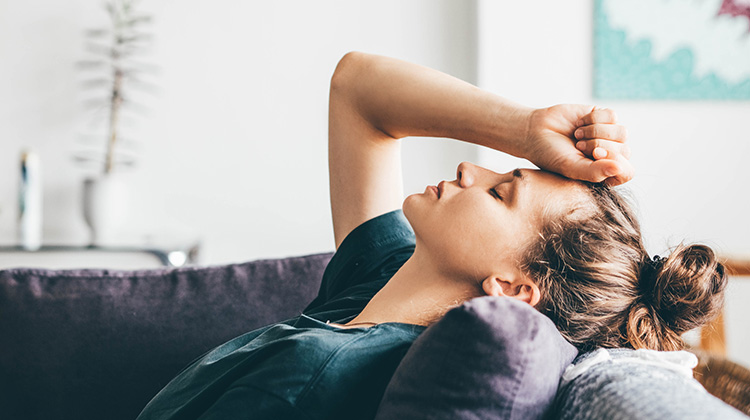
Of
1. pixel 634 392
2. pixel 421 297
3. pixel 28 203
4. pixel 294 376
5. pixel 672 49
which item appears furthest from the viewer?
pixel 672 49

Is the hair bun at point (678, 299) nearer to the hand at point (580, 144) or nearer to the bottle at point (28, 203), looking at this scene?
the hand at point (580, 144)

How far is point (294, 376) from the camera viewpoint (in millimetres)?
700

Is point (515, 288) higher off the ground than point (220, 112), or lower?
lower

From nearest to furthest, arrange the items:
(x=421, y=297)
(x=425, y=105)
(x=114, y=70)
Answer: (x=421, y=297)
(x=425, y=105)
(x=114, y=70)

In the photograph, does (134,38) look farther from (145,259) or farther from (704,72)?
(704,72)

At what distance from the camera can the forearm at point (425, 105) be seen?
99cm

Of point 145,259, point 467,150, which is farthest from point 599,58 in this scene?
point 145,259

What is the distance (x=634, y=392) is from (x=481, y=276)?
0.42 m

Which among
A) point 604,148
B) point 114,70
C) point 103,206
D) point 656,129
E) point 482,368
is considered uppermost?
point 114,70

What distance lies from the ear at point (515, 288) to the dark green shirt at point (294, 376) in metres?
0.15

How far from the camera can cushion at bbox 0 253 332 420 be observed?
1071 millimetres

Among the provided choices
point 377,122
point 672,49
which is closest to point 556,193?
point 377,122

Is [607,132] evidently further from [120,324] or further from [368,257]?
[120,324]

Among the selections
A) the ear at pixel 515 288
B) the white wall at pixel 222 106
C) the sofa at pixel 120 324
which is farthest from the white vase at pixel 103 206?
the ear at pixel 515 288
